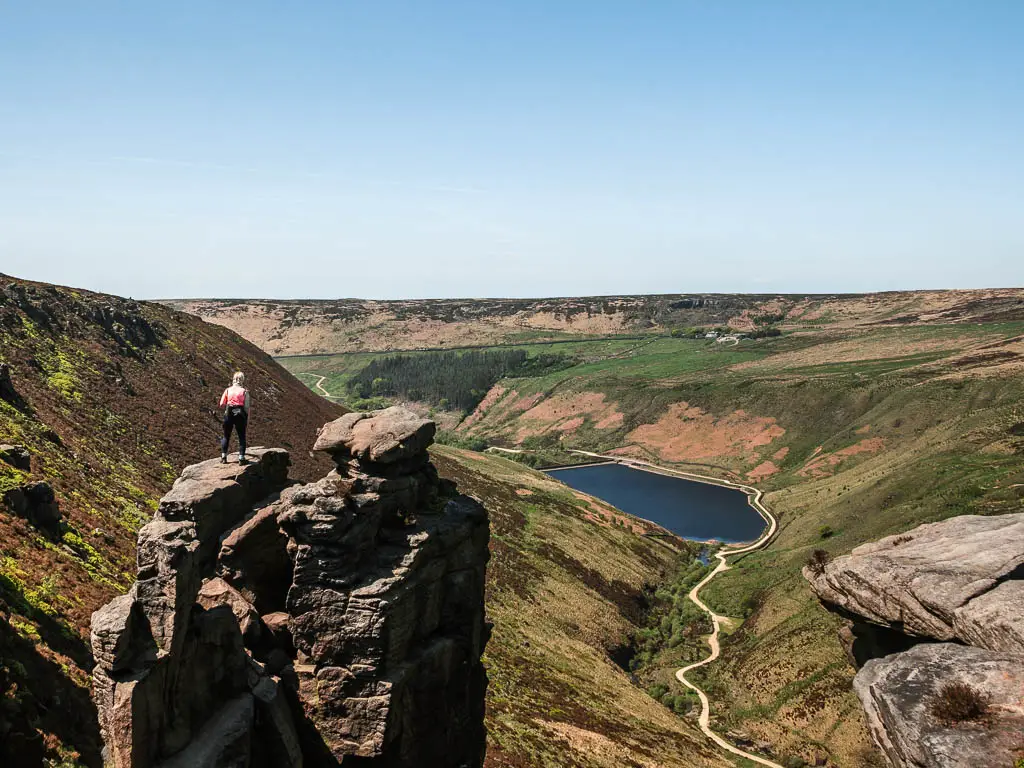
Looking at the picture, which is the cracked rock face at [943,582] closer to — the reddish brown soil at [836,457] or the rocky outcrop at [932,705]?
the rocky outcrop at [932,705]

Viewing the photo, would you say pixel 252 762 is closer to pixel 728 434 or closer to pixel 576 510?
pixel 576 510

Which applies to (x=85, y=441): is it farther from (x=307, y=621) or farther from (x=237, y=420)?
(x=307, y=621)

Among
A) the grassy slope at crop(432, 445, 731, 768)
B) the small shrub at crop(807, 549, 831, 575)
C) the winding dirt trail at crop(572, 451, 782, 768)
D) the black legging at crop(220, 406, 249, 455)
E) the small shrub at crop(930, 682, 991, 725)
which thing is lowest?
the winding dirt trail at crop(572, 451, 782, 768)

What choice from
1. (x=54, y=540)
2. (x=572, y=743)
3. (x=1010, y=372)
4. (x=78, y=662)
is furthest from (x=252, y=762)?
(x=1010, y=372)

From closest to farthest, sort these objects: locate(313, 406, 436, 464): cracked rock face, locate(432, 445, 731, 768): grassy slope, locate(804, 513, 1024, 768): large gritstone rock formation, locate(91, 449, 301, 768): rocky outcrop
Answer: locate(91, 449, 301, 768): rocky outcrop
locate(804, 513, 1024, 768): large gritstone rock formation
locate(313, 406, 436, 464): cracked rock face
locate(432, 445, 731, 768): grassy slope

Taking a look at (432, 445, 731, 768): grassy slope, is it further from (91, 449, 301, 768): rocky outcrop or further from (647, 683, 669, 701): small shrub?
(91, 449, 301, 768): rocky outcrop

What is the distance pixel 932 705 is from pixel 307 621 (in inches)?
768

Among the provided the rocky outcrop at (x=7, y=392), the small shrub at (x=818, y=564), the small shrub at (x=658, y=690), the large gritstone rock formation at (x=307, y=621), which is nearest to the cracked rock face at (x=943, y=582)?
the small shrub at (x=818, y=564)

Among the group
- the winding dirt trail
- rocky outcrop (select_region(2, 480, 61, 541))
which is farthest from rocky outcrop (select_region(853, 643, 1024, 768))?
rocky outcrop (select_region(2, 480, 61, 541))

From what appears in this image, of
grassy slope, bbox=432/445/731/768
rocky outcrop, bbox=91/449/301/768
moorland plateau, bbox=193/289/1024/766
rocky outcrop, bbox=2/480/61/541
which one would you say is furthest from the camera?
moorland plateau, bbox=193/289/1024/766

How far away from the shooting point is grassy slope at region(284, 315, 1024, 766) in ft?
190

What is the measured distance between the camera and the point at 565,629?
70000 millimetres

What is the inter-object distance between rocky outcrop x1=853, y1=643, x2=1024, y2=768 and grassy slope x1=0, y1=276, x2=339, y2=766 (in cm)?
2353

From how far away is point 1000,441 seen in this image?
96625mm
